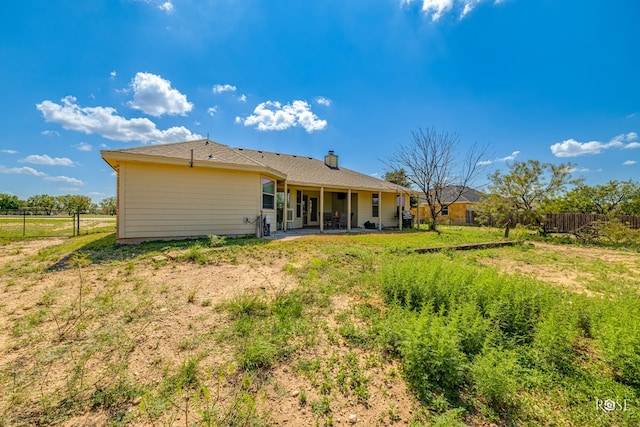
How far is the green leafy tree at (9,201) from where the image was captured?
1880 inches

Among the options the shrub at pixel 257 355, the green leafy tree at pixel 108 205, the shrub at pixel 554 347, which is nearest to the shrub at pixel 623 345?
the shrub at pixel 554 347

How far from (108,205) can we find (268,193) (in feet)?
189

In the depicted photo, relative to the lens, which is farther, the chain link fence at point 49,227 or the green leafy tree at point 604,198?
the green leafy tree at point 604,198

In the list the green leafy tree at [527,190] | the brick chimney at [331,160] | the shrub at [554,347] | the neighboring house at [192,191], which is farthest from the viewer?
the brick chimney at [331,160]

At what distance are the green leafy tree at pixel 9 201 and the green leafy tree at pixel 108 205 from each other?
48.3 ft

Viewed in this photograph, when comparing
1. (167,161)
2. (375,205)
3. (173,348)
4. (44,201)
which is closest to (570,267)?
(173,348)

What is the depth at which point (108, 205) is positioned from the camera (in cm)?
5047

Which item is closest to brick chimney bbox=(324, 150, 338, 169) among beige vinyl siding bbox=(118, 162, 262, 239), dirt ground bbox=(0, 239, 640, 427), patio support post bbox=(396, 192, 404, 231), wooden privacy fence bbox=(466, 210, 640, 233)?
patio support post bbox=(396, 192, 404, 231)

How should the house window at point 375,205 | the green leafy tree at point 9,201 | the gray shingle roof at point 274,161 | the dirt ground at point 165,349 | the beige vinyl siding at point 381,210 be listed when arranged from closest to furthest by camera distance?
the dirt ground at point 165,349, the gray shingle roof at point 274,161, the beige vinyl siding at point 381,210, the house window at point 375,205, the green leafy tree at point 9,201

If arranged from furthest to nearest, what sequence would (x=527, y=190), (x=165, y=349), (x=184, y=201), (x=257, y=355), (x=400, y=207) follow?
(x=400, y=207)
(x=527, y=190)
(x=184, y=201)
(x=165, y=349)
(x=257, y=355)

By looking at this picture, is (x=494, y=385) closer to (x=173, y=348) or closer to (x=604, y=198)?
(x=173, y=348)

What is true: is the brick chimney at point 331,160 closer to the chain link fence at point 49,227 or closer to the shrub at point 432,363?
the chain link fence at point 49,227

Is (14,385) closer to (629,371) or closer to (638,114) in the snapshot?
(629,371)

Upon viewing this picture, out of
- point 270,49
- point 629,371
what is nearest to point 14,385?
point 629,371
